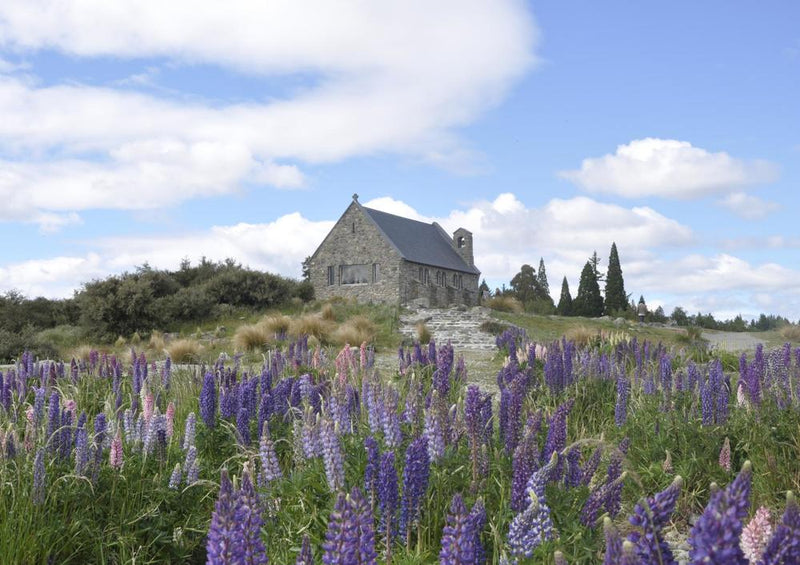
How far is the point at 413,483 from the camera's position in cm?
298

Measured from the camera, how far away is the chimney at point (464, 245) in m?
48.9

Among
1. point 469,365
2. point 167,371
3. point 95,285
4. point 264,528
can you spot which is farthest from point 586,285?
point 264,528

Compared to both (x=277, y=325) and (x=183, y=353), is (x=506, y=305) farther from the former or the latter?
(x=183, y=353)

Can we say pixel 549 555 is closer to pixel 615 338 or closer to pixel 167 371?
pixel 167 371

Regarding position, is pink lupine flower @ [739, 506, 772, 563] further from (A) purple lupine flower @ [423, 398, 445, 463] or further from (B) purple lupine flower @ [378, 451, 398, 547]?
(A) purple lupine flower @ [423, 398, 445, 463]

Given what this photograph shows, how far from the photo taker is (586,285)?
5472cm

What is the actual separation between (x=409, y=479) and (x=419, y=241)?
140 feet

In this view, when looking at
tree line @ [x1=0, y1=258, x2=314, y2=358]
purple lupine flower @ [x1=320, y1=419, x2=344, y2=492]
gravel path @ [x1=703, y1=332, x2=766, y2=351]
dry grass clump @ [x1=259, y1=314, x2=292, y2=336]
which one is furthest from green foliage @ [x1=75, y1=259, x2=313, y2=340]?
purple lupine flower @ [x1=320, y1=419, x2=344, y2=492]

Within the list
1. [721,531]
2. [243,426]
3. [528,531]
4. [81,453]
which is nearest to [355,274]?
[243,426]

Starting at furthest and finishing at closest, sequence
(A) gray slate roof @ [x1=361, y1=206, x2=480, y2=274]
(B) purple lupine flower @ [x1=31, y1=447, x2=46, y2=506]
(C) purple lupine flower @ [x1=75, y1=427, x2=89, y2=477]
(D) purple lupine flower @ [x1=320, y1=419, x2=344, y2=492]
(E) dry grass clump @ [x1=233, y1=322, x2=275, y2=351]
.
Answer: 1. (A) gray slate roof @ [x1=361, y1=206, x2=480, y2=274]
2. (E) dry grass clump @ [x1=233, y1=322, x2=275, y2=351]
3. (C) purple lupine flower @ [x1=75, y1=427, x2=89, y2=477]
4. (B) purple lupine flower @ [x1=31, y1=447, x2=46, y2=506]
5. (D) purple lupine flower @ [x1=320, y1=419, x2=344, y2=492]

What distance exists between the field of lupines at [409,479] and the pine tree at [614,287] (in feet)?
158

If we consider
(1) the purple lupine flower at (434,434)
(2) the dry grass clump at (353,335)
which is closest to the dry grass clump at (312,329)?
(2) the dry grass clump at (353,335)

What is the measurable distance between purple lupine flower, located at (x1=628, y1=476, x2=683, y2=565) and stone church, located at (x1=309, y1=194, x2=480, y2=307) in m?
35.9

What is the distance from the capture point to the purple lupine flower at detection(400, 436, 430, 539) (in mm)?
2947
